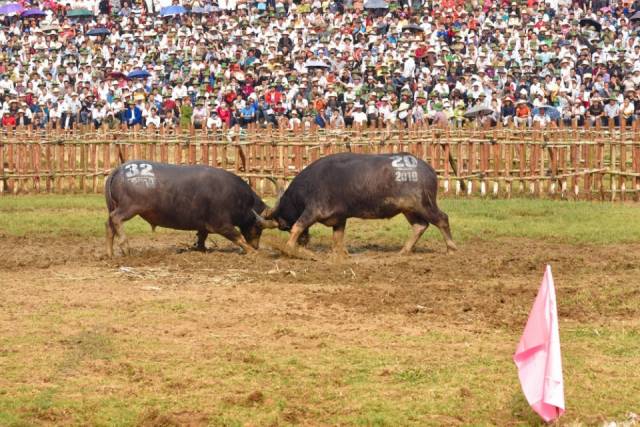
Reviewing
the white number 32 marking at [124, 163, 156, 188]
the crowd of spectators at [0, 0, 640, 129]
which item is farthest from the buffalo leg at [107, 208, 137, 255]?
the crowd of spectators at [0, 0, 640, 129]

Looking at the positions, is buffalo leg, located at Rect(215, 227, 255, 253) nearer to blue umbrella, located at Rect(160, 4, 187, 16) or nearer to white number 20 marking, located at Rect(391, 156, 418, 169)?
white number 20 marking, located at Rect(391, 156, 418, 169)

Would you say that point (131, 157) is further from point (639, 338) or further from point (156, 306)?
point (639, 338)

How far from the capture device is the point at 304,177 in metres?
18.1

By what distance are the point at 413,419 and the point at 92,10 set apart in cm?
3338

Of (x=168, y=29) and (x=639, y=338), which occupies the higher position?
(x=168, y=29)

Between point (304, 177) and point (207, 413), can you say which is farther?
point (304, 177)

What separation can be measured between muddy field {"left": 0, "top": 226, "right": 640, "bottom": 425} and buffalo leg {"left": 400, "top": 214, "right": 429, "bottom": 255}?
0.51 feet

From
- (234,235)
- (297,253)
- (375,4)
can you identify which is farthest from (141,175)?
(375,4)

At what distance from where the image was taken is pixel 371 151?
25469 millimetres

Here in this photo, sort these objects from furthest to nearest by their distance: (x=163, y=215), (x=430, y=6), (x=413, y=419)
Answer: (x=430, y=6)
(x=163, y=215)
(x=413, y=419)

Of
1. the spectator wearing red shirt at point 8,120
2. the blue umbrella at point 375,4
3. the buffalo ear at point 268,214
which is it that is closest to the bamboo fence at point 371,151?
the spectator wearing red shirt at point 8,120

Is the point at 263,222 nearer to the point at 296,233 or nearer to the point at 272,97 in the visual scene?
the point at 296,233

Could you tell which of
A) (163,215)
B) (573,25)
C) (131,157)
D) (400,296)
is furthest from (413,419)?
(573,25)

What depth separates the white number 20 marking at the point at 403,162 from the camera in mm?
17766
